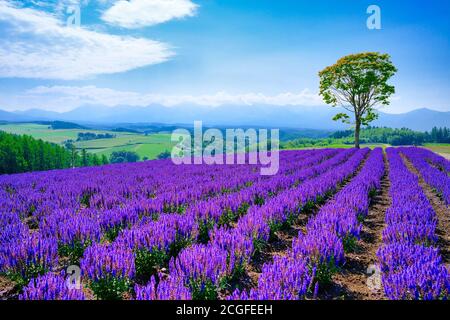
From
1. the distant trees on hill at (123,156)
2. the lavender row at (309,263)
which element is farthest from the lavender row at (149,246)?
the distant trees on hill at (123,156)

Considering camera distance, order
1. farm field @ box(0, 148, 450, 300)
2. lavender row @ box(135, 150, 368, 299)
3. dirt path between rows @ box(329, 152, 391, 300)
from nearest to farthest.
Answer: lavender row @ box(135, 150, 368, 299) < farm field @ box(0, 148, 450, 300) < dirt path between rows @ box(329, 152, 391, 300)

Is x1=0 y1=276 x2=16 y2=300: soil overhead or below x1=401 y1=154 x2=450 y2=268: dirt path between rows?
below

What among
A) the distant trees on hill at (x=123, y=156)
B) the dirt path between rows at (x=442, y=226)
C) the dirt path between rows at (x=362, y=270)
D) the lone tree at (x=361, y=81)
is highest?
the lone tree at (x=361, y=81)

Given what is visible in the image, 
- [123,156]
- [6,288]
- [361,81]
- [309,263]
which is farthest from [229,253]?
[123,156]

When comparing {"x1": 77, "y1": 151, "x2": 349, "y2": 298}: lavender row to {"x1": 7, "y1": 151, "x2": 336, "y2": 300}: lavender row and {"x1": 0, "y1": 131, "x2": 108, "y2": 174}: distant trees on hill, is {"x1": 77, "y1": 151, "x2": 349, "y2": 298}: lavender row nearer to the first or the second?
{"x1": 7, "y1": 151, "x2": 336, "y2": 300}: lavender row

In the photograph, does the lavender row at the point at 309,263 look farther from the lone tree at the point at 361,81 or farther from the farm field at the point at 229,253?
the lone tree at the point at 361,81

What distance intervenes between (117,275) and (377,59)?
1405 inches

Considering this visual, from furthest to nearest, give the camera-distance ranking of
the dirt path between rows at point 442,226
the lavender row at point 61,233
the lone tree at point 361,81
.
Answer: the lone tree at point 361,81 → the dirt path between rows at point 442,226 → the lavender row at point 61,233

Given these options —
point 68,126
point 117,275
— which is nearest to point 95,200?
Result: point 117,275

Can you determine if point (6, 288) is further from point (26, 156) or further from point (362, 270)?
point (26, 156)

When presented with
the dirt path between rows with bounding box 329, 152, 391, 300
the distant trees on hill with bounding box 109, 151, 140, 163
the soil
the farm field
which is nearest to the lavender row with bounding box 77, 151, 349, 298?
the farm field

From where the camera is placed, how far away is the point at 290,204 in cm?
558

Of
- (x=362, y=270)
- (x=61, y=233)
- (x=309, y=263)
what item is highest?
(x=61, y=233)
